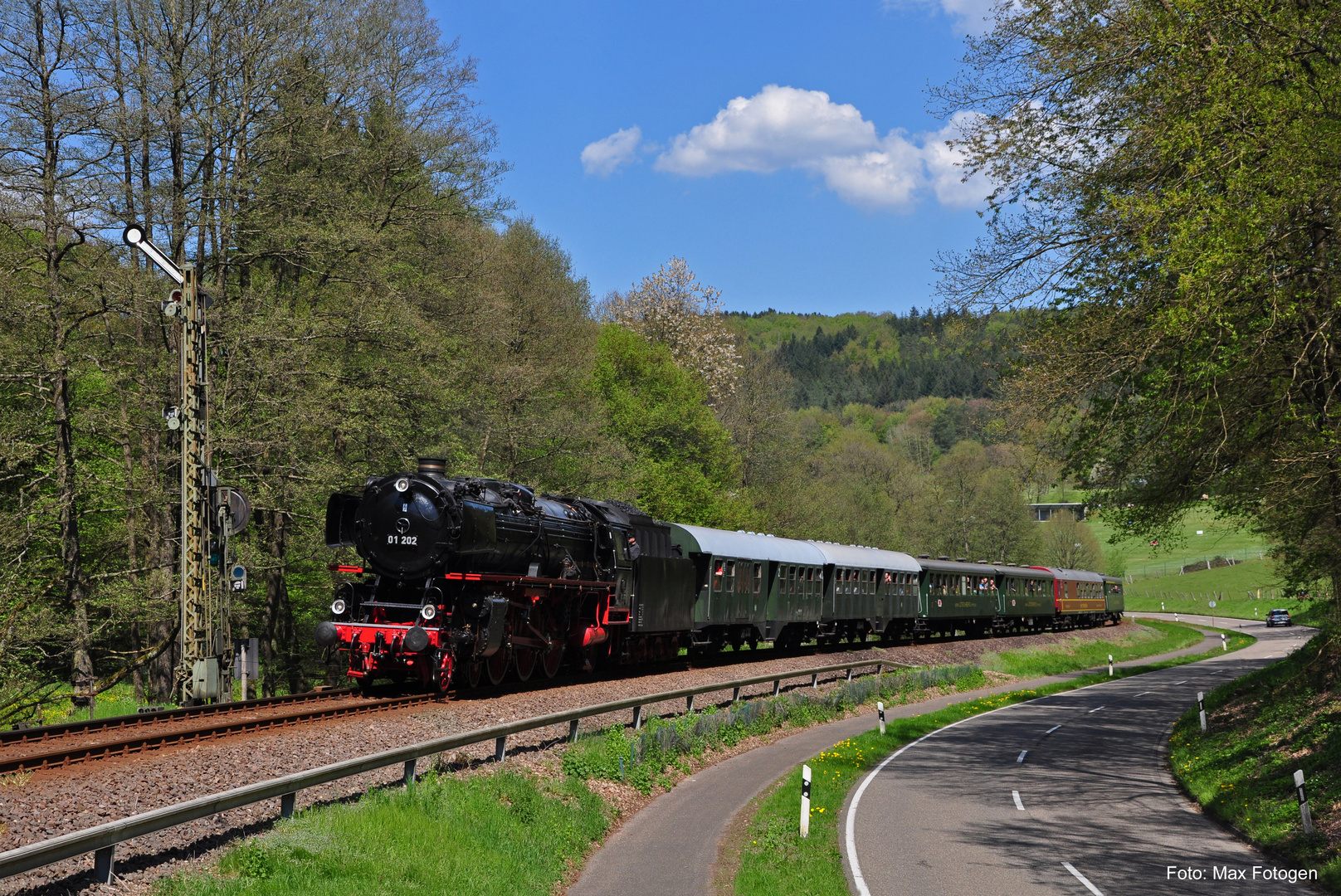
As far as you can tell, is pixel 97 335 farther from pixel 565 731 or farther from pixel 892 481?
pixel 892 481

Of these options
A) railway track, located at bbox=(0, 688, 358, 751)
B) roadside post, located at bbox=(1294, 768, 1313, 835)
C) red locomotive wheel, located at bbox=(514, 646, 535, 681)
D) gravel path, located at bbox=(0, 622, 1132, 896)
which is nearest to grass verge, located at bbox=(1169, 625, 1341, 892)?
roadside post, located at bbox=(1294, 768, 1313, 835)

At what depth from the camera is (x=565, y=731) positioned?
17.5 meters

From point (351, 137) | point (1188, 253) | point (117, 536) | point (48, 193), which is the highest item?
point (351, 137)

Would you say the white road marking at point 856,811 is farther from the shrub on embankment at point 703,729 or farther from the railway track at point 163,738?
the railway track at point 163,738

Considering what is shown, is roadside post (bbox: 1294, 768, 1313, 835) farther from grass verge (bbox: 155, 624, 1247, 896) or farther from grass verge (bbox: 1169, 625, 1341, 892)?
grass verge (bbox: 155, 624, 1247, 896)

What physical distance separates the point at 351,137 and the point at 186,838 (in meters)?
25.6

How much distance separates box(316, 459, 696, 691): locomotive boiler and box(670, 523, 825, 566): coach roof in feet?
17.5

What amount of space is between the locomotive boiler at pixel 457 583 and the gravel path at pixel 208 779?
107 centimetres

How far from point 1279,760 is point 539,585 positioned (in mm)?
12859

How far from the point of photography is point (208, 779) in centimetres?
1096

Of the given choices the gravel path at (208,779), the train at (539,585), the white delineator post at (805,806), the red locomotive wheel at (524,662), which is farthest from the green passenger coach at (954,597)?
the white delineator post at (805,806)

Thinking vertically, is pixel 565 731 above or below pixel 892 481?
below

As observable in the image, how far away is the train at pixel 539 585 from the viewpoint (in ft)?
60.5

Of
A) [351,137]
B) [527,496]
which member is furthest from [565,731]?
[351,137]
